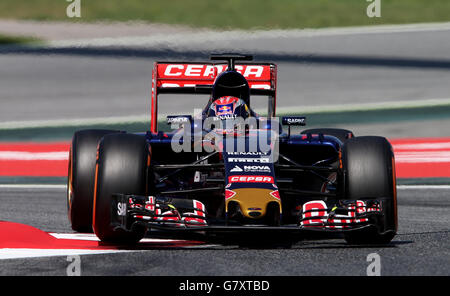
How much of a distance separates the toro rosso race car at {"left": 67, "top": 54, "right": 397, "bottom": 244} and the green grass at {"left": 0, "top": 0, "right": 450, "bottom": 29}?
1118 centimetres

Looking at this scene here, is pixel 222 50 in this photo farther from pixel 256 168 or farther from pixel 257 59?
pixel 256 168

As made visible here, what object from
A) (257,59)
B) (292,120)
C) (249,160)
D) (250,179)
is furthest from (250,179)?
(257,59)

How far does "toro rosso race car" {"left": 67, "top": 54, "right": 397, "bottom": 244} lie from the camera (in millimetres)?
6699

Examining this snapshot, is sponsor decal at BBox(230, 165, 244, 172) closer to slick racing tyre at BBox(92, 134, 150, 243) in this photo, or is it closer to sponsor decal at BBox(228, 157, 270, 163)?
sponsor decal at BBox(228, 157, 270, 163)

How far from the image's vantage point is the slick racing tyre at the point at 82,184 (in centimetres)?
772

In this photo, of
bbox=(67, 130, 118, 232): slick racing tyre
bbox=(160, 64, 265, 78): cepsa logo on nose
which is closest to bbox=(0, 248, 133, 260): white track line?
bbox=(67, 130, 118, 232): slick racing tyre

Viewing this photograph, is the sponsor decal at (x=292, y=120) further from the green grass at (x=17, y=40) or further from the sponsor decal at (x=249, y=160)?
the green grass at (x=17, y=40)

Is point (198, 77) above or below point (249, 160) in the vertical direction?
above

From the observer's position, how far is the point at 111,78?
731 inches

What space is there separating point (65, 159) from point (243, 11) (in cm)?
1145

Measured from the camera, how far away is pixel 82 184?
25.3ft

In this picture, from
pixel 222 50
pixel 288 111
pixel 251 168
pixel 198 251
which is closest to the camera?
pixel 198 251
